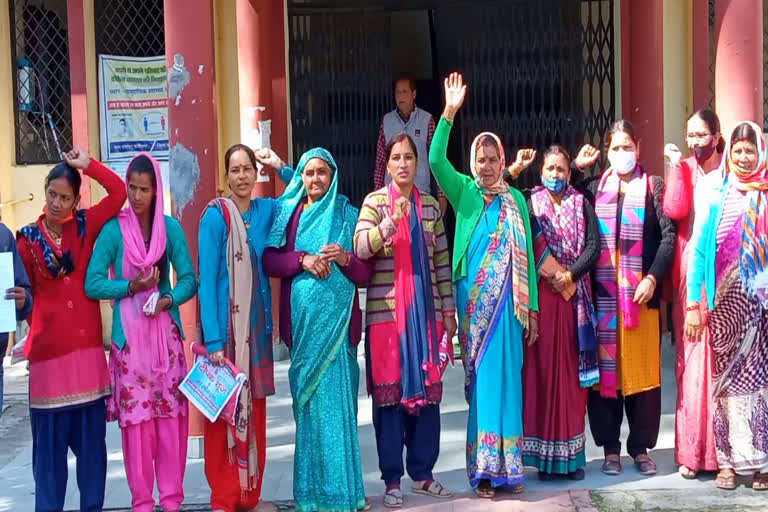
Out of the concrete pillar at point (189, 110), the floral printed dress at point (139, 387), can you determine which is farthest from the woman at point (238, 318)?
the concrete pillar at point (189, 110)

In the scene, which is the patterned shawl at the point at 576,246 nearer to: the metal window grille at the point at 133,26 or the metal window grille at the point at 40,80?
the metal window grille at the point at 133,26

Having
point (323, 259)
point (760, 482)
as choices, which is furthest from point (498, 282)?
point (760, 482)

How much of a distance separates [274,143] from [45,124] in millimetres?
2112

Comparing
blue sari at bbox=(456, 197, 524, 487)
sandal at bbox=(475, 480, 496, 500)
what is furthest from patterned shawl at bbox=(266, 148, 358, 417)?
sandal at bbox=(475, 480, 496, 500)

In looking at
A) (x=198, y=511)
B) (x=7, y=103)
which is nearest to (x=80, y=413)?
(x=198, y=511)

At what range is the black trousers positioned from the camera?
5.10 meters

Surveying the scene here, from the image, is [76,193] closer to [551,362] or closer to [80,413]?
[80,413]

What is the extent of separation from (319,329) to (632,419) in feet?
5.74

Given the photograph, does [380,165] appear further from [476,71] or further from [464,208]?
[464,208]

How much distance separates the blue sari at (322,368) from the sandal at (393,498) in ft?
0.64

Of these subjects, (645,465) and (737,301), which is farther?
(645,465)

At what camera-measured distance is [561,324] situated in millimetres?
4883

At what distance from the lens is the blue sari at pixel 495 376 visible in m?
4.69

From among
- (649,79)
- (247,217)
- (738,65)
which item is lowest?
(247,217)
